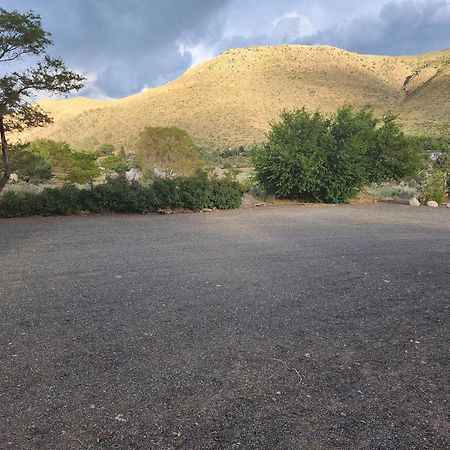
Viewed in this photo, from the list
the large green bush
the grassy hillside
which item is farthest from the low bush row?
the grassy hillside

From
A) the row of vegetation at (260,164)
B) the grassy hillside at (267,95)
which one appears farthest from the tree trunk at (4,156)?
the grassy hillside at (267,95)

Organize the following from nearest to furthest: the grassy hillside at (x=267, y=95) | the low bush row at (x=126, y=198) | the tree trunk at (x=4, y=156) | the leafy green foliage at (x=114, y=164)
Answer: the low bush row at (x=126, y=198) < the tree trunk at (x=4, y=156) < the leafy green foliage at (x=114, y=164) < the grassy hillside at (x=267, y=95)

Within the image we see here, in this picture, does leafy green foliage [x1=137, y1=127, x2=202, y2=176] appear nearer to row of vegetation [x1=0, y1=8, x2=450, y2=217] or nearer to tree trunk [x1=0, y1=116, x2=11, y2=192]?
row of vegetation [x1=0, y1=8, x2=450, y2=217]

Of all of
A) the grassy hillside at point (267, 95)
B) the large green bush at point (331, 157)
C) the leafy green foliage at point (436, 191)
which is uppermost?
the grassy hillside at point (267, 95)

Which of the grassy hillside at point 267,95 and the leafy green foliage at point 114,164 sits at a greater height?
the grassy hillside at point 267,95

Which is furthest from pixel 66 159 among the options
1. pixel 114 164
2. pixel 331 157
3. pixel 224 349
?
pixel 224 349

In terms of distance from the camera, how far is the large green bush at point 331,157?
63.1ft

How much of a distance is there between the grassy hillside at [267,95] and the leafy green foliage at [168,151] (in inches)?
1046

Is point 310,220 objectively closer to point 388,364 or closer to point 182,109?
point 388,364

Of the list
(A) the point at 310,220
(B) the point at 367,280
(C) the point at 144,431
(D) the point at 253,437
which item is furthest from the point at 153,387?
(A) the point at 310,220

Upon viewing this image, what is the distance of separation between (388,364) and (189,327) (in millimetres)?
1992

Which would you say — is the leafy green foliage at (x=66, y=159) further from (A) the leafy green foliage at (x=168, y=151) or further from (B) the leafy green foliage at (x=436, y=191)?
(B) the leafy green foliage at (x=436, y=191)

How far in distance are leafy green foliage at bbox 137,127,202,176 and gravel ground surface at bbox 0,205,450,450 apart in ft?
81.7

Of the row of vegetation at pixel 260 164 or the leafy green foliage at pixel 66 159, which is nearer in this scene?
the row of vegetation at pixel 260 164
